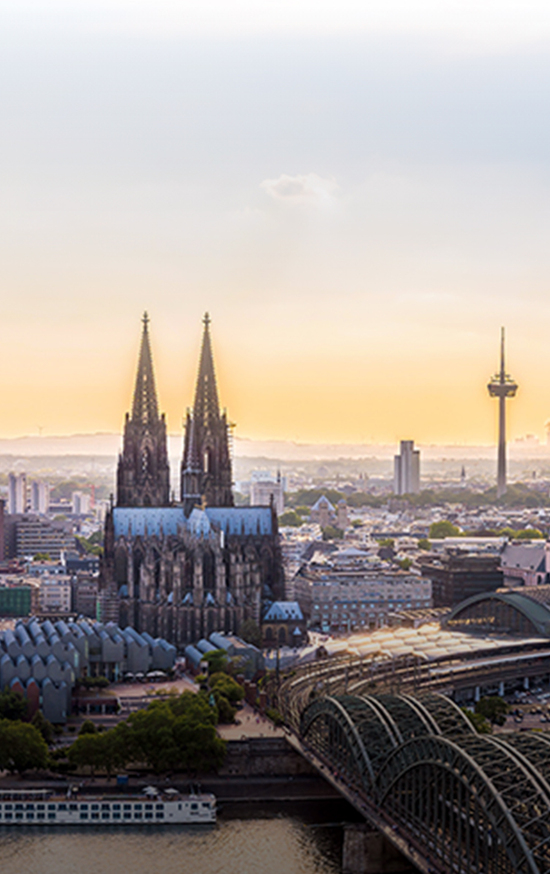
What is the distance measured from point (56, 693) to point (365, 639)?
92.0ft

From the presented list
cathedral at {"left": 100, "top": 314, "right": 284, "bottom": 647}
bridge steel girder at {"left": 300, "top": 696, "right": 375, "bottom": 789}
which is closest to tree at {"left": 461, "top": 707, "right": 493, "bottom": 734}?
bridge steel girder at {"left": 300, "top": 696, "right": 375, "bottom": 789}

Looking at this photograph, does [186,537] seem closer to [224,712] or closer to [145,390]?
[145,390]

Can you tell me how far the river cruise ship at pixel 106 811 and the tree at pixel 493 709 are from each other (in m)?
20.0

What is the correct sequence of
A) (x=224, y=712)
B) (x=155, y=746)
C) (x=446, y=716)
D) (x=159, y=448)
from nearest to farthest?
1. (x=446, y=716)
2. (x=155, y=746)
3. (x=224, y=712)
4. (x=159, y=448)

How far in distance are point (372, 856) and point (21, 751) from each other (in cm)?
1896

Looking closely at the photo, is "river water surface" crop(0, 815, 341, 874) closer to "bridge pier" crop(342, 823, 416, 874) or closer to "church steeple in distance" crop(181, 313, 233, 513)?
"bridge pier" crop(342, 823, 416, 874)

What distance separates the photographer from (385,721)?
6081 cm

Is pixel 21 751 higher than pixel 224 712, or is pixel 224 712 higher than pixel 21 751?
pixel 224 712

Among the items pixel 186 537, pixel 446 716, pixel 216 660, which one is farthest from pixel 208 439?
pixel 446 716

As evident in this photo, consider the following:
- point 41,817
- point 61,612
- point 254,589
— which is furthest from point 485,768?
point 61,612

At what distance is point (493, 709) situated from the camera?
7856cm

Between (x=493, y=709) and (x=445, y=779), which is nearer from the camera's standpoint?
(x=445, y=779)

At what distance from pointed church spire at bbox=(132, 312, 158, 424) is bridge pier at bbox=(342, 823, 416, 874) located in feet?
194

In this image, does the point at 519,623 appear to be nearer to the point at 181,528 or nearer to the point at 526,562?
the point at 181,528
